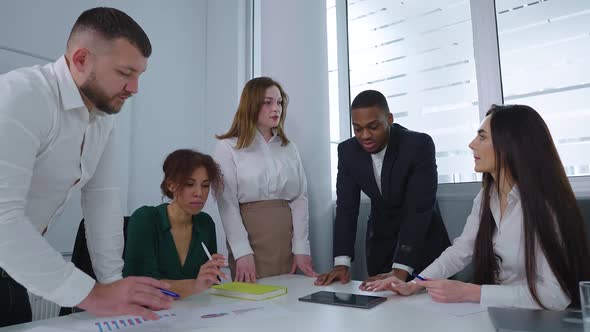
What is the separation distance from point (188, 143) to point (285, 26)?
121cm

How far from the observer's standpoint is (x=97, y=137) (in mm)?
1099

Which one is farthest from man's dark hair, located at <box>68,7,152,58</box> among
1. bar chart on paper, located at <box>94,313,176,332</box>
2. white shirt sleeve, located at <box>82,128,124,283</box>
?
bar chart on paper, located at <box>94,313,176,332</box>

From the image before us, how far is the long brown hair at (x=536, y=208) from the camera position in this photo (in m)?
1.14

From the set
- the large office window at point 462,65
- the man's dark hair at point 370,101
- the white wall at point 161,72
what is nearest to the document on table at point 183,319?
the man's dark hair at point 370,101

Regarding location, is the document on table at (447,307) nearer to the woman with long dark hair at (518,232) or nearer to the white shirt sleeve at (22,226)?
the woman with long dark hair at (518,232)

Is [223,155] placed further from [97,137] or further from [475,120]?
[475,120]

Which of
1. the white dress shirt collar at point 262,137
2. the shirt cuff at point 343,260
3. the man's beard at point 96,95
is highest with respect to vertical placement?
the white dress shirt collar at point 262,137

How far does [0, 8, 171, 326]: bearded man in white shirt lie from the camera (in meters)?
0.81

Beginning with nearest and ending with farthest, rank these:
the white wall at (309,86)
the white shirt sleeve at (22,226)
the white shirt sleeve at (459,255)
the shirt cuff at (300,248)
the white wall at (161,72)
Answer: the white shirt sleeve at (22,226)
the white shirt sleeve at (459,255)
the shirt cuff at (300,248)
the white wall at (161,72)
the white wall at (309,86)

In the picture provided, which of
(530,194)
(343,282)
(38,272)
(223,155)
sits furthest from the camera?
(223,155)

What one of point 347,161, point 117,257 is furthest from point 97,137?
point 347,161

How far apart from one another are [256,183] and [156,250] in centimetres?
53

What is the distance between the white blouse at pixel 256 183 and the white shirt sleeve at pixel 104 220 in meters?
0.69

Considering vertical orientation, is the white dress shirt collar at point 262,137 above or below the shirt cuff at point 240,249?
above
